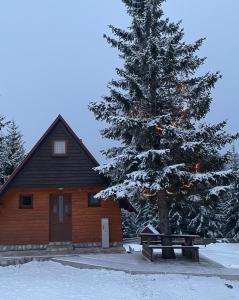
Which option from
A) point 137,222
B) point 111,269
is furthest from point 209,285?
point 137,222

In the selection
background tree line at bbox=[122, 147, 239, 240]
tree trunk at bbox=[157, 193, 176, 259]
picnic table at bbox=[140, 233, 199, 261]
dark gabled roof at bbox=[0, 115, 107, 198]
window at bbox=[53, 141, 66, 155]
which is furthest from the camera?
background tree line at bbox=[122, 147, 239, 240]

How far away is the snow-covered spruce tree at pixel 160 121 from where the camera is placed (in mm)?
18062

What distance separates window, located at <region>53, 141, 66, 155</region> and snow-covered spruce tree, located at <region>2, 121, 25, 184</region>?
503 inches

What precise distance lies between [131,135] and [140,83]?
256 centimetres

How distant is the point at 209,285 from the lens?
1380 cm

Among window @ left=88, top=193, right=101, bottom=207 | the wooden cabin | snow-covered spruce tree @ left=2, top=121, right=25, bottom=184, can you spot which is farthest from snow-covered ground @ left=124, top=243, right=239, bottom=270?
snow-covered spruce tree @ left=2, top=121, right=25, bottom=184

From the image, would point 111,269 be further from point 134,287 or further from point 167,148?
point 167,148

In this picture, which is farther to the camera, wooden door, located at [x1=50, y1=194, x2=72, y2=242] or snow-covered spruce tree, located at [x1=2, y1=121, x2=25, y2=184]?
snow-covered spruce tree, located at [x1=2, y1=121, x2=25, y2=184]

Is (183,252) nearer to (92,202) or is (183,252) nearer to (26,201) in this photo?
(92,202)

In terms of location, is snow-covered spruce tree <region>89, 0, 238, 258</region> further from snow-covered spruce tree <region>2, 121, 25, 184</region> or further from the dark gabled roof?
snow-covered spruce tree <region>2, 121, 25, 184</region>

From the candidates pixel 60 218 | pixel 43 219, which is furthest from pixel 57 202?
pixel 43 219

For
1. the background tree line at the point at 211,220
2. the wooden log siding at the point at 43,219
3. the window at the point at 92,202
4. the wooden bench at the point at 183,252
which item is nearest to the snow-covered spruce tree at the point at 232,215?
the background tree line at the point at 211,220

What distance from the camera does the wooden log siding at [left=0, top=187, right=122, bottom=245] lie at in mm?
21516

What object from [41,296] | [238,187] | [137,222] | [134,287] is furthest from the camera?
[137,222]
